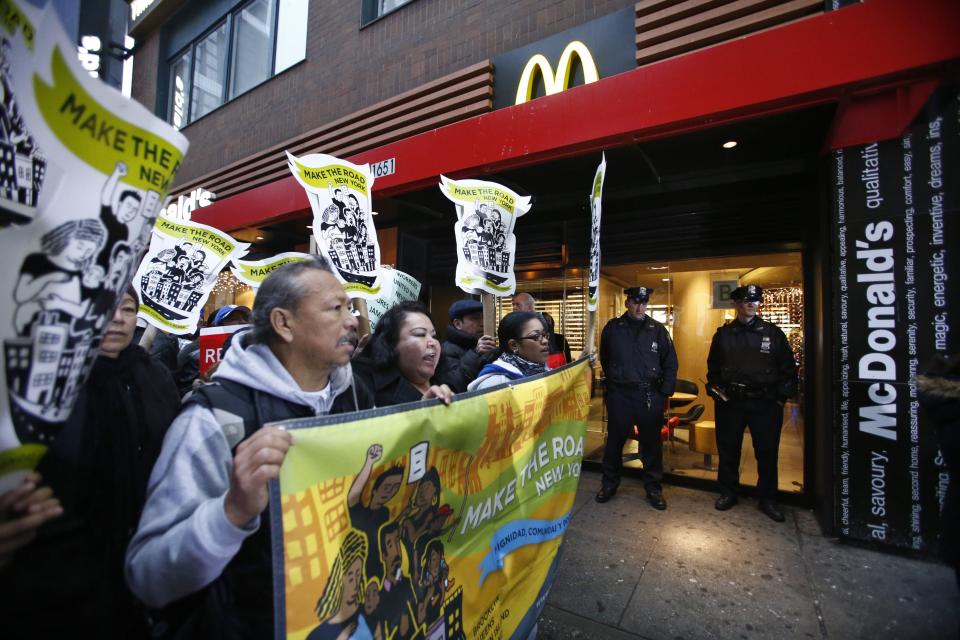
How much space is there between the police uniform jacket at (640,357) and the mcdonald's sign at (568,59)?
9.01 feet

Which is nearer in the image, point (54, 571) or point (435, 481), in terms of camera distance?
point (54, 571)

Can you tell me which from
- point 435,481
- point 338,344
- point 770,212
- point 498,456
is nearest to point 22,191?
point 338,344

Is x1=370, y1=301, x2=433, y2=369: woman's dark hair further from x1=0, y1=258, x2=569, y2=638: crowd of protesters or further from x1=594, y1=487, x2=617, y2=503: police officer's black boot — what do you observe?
x1=594, y1=487, x2=617, y2=503: police officer's black boot

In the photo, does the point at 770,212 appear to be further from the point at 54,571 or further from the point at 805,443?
the point at 54,571

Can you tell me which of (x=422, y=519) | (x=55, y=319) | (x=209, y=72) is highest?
(x=209, y=72)

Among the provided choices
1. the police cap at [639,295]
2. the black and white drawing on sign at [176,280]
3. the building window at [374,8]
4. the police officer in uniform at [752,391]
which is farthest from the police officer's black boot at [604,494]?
the building window at [374,8]

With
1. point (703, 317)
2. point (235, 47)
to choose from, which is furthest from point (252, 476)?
point (235, 47)

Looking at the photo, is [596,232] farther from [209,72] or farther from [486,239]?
[209,72]

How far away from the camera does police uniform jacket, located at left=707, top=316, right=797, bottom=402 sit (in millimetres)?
4484

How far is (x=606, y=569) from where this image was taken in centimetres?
344

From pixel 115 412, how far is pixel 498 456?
139 centimetres

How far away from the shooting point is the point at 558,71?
17.2ft

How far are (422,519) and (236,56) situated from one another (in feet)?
38.5

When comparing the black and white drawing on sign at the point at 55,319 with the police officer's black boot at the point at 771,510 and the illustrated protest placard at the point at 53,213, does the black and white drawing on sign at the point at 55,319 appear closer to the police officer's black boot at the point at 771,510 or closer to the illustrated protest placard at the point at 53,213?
the illustrated protest placard at the point at 53,213
